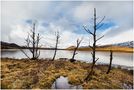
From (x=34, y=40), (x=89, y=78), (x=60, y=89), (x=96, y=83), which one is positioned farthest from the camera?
(x=34, y=40)

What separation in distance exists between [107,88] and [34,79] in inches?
408

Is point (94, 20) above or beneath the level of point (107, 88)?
above

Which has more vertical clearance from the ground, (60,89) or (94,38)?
(94,38)

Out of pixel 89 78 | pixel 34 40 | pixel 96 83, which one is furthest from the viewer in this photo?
pixel 34 40

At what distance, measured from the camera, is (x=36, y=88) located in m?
24.1

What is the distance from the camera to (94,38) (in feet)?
98.5

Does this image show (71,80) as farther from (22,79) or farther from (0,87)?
(0,87)

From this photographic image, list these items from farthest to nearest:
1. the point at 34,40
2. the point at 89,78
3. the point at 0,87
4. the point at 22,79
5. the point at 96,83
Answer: the point at 34,40
the point at 89,78
the point at 96,83
the point at 22,79
the point at 0,87

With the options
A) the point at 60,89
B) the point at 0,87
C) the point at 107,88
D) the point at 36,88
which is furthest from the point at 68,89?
the point at 0,87

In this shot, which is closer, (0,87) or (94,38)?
(0,87)

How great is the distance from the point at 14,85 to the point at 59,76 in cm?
1071

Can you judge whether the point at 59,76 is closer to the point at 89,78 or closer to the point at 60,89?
the point at 89,78

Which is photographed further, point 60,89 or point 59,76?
point 59,76

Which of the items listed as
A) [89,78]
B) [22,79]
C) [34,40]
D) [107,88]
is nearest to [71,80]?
[89,78]
